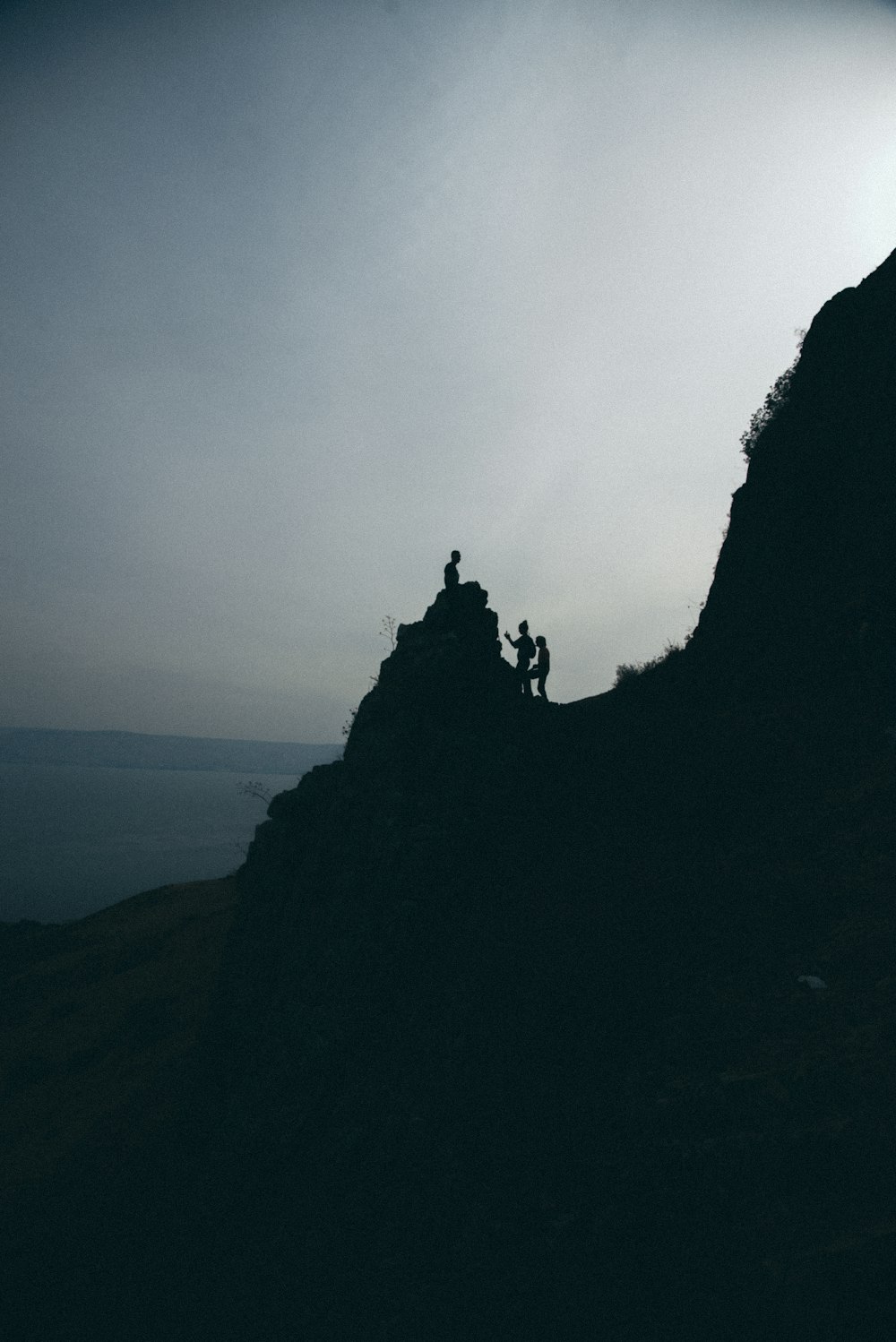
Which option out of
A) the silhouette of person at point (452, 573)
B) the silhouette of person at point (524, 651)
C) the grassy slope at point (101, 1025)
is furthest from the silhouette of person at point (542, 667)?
the grassy slope at point (101, 1025)

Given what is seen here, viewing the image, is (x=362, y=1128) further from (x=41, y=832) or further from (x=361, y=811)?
(x=41, y=832)

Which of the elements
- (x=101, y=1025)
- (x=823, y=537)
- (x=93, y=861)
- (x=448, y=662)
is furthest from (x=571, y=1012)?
(x=93, y=861)

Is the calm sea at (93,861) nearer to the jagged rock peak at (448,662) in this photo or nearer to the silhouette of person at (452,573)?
the jagged rock peak at (448,662)

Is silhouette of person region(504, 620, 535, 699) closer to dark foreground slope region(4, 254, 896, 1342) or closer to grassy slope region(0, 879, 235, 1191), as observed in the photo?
dark foreground slope region(4, 254, 896, 1342)

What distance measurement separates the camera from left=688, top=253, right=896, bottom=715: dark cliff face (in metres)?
18.1

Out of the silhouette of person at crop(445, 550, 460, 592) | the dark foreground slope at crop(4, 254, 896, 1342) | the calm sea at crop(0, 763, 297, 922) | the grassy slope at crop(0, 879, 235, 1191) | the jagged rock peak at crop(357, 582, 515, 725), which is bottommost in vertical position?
the calm sea at crop(0, 763, 297, 922)

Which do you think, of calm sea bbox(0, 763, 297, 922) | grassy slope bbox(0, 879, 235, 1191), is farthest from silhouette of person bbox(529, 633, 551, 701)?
calm sea bbox(0, 763, 297, 922)

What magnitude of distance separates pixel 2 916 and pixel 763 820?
101 meters

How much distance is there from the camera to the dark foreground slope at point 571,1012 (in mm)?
7777

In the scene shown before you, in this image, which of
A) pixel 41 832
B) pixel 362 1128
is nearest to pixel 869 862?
pixel 362 1128

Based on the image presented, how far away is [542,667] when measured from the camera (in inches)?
797

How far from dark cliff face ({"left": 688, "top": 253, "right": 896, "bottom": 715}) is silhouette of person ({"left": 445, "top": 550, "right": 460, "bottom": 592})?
380 inches

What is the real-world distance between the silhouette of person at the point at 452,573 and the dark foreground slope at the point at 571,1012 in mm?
879

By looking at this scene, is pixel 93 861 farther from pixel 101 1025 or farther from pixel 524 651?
pixel 524 651
